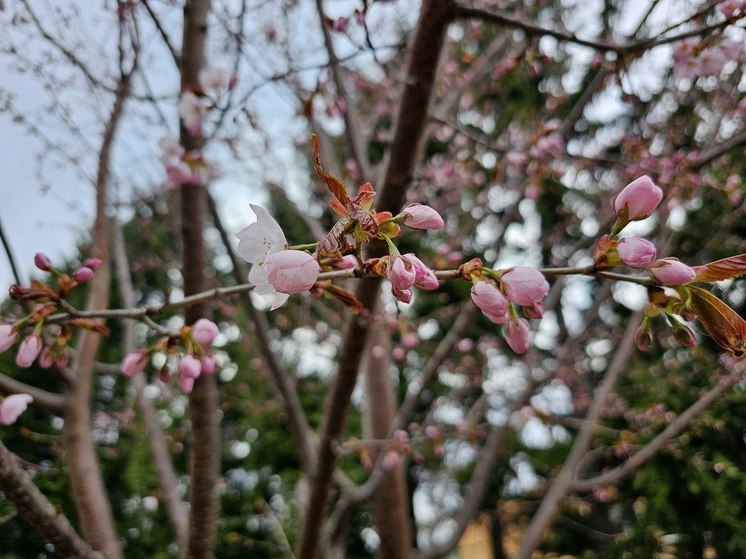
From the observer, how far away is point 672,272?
569 millimetres

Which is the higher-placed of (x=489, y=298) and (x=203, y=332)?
(x=203, y=332)

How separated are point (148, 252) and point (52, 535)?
13.5 ft

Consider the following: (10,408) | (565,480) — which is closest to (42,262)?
(10,408)

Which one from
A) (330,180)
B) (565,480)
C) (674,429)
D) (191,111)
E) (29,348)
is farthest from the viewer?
(565,480)

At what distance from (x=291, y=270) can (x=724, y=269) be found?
458 millimetres

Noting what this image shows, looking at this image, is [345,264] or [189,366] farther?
[189,366]

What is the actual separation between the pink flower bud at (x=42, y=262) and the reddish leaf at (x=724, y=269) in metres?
0.90

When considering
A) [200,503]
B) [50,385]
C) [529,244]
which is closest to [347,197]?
[200,503]

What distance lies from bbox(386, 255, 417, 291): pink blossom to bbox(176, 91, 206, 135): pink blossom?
44.7 inches

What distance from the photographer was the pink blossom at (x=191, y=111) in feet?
4.91

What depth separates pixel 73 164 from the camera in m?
2.20

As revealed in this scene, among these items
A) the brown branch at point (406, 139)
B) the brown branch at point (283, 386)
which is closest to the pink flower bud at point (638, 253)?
the brown branch at point (406, 139)

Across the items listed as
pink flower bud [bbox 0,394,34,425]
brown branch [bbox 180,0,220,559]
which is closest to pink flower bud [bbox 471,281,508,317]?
pink flower bud [bbox 0,394,34,425]

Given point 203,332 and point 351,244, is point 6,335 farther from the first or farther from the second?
point 351,244
